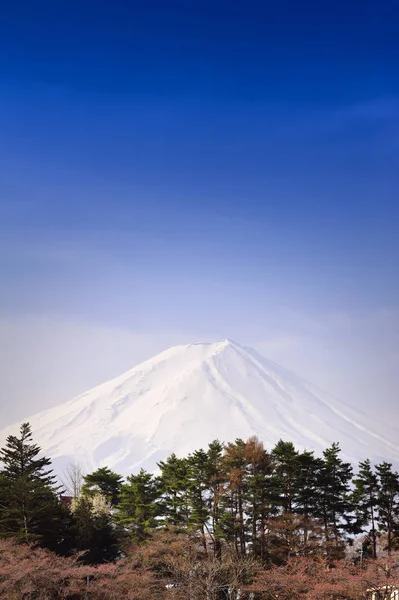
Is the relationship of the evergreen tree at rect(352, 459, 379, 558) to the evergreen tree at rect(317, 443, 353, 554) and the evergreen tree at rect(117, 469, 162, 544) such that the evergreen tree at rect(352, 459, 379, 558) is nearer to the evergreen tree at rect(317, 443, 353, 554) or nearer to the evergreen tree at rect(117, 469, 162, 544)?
the evergreen tree at rect(317, 443, 353, 554)

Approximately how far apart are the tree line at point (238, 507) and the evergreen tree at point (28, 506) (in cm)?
7

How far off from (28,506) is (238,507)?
1106 cm

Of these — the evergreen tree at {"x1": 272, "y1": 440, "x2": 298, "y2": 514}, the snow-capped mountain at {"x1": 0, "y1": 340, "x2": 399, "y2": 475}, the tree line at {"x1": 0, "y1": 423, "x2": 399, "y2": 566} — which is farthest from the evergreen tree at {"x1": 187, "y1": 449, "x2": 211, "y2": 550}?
the snow-capped mountain at {"x1": 0, "y1": 340, "x2": 399, "y2": 475}

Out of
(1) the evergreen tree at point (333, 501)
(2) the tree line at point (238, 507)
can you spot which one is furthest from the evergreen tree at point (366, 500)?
(1) the evergreen tree at point (333, 501)

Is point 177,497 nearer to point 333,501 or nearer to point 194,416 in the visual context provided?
point 333,501

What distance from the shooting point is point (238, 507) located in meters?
29.8

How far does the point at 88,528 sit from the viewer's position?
1110 inches

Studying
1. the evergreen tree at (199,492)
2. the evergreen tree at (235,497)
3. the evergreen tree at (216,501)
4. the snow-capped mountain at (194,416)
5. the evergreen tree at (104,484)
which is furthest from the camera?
the snow-capped mountain at (194,416)

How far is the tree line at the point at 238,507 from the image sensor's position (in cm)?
2689

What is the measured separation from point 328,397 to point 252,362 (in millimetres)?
25921

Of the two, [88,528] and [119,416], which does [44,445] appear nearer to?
[119,416]

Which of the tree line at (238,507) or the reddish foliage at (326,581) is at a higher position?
the tree line at (238,507)

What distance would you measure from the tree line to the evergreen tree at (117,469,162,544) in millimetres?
55

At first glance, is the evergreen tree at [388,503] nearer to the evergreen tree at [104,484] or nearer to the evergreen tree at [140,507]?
the evergreen tree at [140,507]
